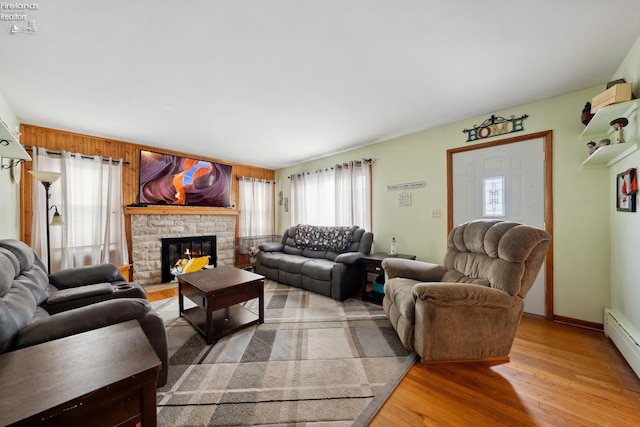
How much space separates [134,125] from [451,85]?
368cm

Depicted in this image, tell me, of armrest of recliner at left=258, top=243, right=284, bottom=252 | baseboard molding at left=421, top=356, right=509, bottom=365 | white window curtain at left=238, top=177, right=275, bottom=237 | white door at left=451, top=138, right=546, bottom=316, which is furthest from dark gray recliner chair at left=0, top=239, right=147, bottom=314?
white door at left=451, top=138, right=546, bottom=316

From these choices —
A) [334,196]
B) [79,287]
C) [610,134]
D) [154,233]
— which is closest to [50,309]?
[79,287]

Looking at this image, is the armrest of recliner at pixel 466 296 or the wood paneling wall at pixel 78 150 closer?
the armrest of recliner at pixel 466 296

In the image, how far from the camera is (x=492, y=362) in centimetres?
183

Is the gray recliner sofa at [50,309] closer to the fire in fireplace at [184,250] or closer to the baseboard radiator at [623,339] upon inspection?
the fire in fireplace at [184,250]

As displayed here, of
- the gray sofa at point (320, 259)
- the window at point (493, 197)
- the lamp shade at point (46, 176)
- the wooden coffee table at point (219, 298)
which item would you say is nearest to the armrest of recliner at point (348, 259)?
the gray sofa at point (320, 259)

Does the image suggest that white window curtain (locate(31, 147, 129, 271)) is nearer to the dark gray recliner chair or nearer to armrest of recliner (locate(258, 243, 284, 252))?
the dark gray recliner chair

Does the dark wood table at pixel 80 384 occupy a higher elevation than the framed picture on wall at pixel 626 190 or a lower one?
lower

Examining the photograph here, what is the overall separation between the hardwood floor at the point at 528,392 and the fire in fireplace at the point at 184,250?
396cm

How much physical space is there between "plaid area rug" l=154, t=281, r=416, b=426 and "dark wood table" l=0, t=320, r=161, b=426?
65cm

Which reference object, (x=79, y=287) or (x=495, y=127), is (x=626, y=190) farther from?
(x=79, y=287)

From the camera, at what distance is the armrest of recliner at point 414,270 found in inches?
93.7

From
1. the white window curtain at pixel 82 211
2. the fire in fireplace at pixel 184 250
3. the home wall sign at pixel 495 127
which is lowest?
the fire in fireplace at pixel 184 250

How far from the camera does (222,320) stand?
247 cm
